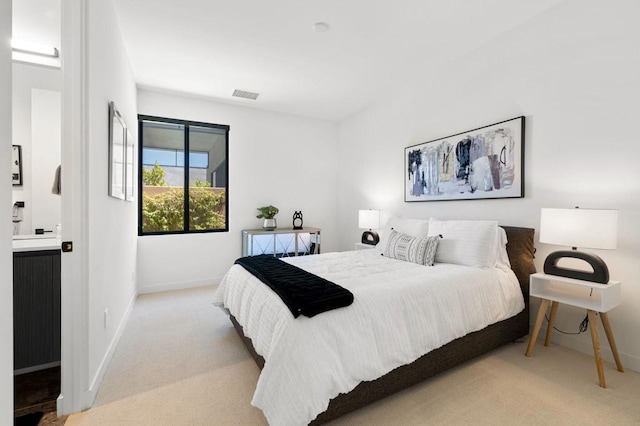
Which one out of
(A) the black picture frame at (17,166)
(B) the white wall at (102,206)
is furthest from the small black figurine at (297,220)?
(A) the black picture frame at (17,166)

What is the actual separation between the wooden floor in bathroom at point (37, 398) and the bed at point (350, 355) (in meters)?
1.17

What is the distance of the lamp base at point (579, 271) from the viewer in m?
2.03

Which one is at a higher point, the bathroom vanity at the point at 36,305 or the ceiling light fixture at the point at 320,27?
the ceiling light fixture at the point at 320,27

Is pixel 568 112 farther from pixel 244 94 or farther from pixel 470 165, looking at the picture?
pixel 244 94

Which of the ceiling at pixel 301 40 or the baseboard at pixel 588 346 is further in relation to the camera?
the ceiling at pixel 301 40

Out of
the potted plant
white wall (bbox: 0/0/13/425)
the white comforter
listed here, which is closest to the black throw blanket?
the white comforter

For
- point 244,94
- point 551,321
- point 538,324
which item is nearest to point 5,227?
point 538,324

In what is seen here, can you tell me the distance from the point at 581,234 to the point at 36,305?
3840 mm

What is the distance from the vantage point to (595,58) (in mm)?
2256

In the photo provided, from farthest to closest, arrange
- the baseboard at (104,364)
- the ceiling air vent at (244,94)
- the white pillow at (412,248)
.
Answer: the ceiling air vent at (244,94) < the white pillow at (412,248) < the baseboard at (104,364)

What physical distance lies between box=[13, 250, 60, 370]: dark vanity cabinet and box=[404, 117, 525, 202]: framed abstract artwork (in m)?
3.63

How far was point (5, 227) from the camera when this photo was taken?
0.85 meters

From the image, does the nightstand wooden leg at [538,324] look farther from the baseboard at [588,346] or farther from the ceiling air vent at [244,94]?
the ceiling air vent at [244,94]

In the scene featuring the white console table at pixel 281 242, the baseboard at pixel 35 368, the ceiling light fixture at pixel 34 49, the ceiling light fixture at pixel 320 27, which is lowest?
the baseboard at pixel 35 368
